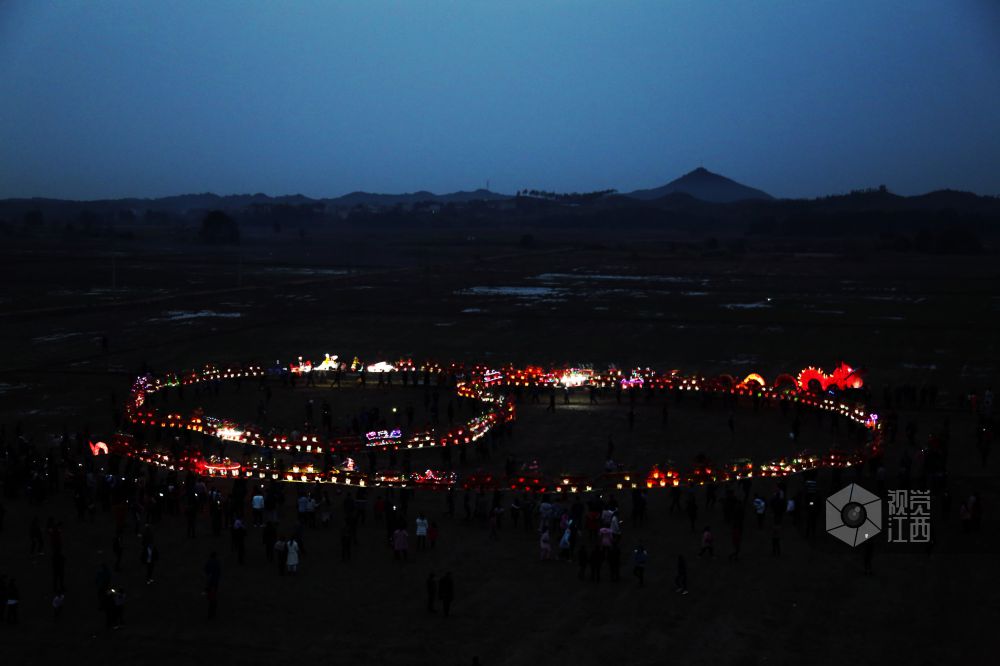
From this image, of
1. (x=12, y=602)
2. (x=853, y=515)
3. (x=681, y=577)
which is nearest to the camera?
(x=12, y=602)

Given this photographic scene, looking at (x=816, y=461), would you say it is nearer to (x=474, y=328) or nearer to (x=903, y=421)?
(x=903, y=421)

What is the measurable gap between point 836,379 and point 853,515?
15.9 m

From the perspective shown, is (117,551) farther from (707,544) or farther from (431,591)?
(707,544)

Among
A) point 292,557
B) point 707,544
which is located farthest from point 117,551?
point 707,544

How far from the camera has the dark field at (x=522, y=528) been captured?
18.9 meters

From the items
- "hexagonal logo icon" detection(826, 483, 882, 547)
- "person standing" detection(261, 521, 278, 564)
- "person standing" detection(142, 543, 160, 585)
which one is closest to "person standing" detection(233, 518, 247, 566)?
"person standing" detection(261, 521, 278, 564)

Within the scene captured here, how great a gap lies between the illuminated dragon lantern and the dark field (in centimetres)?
215

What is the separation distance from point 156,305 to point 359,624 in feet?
203

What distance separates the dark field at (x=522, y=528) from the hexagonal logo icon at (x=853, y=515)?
0.54 metres

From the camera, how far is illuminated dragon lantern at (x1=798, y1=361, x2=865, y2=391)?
40.0m

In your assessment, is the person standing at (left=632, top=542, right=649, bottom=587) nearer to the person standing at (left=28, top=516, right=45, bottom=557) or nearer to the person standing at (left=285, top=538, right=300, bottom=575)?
the person standing at (left=285, top=538, right=300, bottom=575)

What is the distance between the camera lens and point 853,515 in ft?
83.2

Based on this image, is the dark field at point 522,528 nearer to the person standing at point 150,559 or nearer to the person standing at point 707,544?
the person standing at point 707,544

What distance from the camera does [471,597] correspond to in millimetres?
21109
